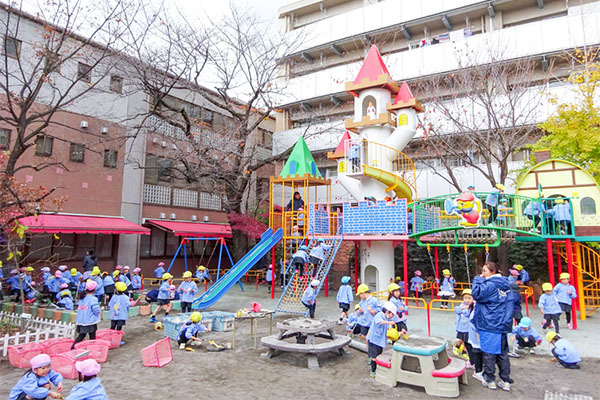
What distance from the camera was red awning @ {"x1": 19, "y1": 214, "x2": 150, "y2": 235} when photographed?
15406 millimetres

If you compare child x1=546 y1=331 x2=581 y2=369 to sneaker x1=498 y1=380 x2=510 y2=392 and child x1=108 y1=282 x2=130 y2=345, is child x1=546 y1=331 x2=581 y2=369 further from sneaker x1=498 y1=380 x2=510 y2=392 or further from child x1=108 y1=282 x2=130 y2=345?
child x1=108 y1=282 x2=130 y2=345

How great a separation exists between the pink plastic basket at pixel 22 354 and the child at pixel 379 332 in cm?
638

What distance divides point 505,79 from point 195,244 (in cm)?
1913

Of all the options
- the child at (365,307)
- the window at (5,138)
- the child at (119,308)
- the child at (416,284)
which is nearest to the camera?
the child at (365,307)

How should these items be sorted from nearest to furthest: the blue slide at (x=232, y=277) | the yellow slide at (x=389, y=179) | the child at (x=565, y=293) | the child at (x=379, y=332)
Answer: the child at (x=379, y=332)
the child at (x=565, y=293)
the blue slide at (x=232, y=277)
the yellow slide at (x=389, y=179)

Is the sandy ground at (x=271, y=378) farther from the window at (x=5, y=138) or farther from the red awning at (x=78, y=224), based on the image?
the window at (x=5, y=138)

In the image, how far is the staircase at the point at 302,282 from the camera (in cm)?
1292

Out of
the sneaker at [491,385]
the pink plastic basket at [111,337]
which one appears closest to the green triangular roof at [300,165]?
the pink plastic basket at [111,337]

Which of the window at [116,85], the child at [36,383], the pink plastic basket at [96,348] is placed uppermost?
the window at [116,85]

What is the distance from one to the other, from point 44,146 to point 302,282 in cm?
1332

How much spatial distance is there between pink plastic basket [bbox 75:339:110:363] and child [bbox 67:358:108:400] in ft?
12.2

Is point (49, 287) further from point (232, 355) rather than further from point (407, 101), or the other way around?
point (407, 101)

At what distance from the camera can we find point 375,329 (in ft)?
23.5

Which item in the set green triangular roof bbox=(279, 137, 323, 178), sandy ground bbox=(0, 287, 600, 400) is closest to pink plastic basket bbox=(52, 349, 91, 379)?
sandy ground bbox=(0, 287, 600, 400)
